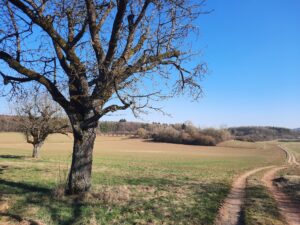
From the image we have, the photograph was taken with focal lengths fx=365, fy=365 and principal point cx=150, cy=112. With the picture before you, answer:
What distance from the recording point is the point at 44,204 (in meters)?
10.7

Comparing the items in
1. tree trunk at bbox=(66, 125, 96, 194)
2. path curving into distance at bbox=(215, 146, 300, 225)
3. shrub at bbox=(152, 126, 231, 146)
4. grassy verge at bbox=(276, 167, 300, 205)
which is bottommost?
path curving into distance at bbox=(215, 146, 300, 225)

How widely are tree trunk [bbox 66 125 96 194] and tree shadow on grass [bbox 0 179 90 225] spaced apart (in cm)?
60

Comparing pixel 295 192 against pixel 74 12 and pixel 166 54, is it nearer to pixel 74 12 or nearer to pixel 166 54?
pixel 166 54

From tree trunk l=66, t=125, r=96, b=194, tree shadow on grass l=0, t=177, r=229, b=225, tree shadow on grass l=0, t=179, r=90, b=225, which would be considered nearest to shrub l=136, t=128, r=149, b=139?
tree shadow on grass l=0, t=177, r=229, b=225

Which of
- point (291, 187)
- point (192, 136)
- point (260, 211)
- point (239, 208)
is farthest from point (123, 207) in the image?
point (192, 136)

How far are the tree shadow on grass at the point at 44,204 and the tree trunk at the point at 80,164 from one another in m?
0.60

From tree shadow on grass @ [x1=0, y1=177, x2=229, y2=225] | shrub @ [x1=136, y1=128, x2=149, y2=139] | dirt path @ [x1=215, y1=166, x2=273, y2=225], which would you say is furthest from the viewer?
shrub @ [x1=136, y1=128, x2=149, y2=139]

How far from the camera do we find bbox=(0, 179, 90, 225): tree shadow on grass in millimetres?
9477

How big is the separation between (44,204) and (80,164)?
1.87m

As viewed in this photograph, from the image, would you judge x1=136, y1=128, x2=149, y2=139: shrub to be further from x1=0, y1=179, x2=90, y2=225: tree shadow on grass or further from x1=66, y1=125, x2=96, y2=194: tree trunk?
x1=66, y1=125, x2=96, y2=194: tree trunk

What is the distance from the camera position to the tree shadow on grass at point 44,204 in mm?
9477

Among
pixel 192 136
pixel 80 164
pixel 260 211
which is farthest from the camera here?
pixel 192 136

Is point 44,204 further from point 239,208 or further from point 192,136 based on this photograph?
point 192,136

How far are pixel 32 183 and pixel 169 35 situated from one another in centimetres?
820
